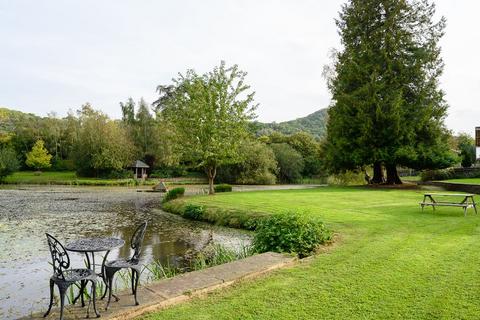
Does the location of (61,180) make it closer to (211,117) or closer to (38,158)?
(38,158)

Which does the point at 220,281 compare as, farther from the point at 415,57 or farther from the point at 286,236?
the point at 415,57

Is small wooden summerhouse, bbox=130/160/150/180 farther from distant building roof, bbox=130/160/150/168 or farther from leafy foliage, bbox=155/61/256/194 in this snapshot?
leafy foliage, bbox=155/61/256/194

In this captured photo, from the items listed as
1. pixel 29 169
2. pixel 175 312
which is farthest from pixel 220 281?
pixel 29 169

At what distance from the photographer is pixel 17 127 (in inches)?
2618

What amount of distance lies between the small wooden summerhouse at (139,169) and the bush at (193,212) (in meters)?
35.4

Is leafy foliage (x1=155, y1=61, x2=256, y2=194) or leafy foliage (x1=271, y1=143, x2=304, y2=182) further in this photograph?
leafy foliage (x1=271, y1=143, x2=304, y2=182)

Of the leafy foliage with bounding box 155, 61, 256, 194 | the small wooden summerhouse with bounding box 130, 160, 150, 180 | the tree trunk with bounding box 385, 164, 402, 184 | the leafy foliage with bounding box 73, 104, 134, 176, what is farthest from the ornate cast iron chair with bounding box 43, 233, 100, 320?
the leafy foliage with bounding box 73, 104, 134, 176

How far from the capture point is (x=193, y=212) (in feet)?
55.3

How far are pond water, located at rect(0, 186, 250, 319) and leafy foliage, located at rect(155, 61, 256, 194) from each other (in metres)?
5.27

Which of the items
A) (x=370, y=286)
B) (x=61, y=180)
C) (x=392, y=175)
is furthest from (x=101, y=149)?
(x=370, y=286)

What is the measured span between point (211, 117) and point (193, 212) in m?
8.17

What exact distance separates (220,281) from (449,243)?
5.35 meters

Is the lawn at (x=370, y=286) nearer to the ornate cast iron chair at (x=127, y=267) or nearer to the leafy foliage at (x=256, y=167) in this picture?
the ornate cast iron chair at (x=127, y=267)

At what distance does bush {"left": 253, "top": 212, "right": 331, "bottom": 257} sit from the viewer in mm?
7531
